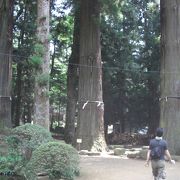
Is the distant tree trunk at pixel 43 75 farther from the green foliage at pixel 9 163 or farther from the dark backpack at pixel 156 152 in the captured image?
the dark backpack at pixel 156 152

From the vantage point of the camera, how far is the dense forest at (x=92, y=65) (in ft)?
59.7

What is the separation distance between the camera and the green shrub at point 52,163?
10461 millimetres

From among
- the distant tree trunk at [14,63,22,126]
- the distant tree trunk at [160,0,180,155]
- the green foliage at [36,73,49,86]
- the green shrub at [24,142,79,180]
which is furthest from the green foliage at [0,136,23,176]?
the distant tree trunk at [14,63,22,126]

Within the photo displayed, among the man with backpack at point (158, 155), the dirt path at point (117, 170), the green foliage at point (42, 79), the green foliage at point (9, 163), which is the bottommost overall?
the dirt path at point (117, 170)

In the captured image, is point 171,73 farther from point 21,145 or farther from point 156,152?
point 156,152

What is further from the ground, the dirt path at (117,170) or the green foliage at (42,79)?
the green foliage at (42,79)

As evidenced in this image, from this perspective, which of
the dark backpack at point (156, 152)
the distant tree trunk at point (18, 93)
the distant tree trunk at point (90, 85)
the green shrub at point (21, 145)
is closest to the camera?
the dark backpack at point (156, 152)

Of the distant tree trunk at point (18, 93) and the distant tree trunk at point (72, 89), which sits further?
the distant tree trunk at point (18, 93)

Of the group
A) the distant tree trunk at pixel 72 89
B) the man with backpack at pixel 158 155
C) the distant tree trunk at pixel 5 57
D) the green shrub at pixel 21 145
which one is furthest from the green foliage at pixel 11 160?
the distant tree trunk at pixel 72 89

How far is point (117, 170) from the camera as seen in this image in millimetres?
13758

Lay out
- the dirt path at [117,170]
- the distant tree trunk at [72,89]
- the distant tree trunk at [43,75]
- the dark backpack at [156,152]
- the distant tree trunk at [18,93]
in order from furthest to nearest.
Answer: the distant tree trunk at [18,93]
the distant tree trunk at [72,89]
the dirt path at [117,170]
the distant tree trunk at [43,75]
the dark backpack at [156,152]

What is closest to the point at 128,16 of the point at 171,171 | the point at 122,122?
the point at 122,122

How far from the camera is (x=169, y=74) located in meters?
18.6

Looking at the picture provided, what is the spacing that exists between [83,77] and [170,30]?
4.72 metres
